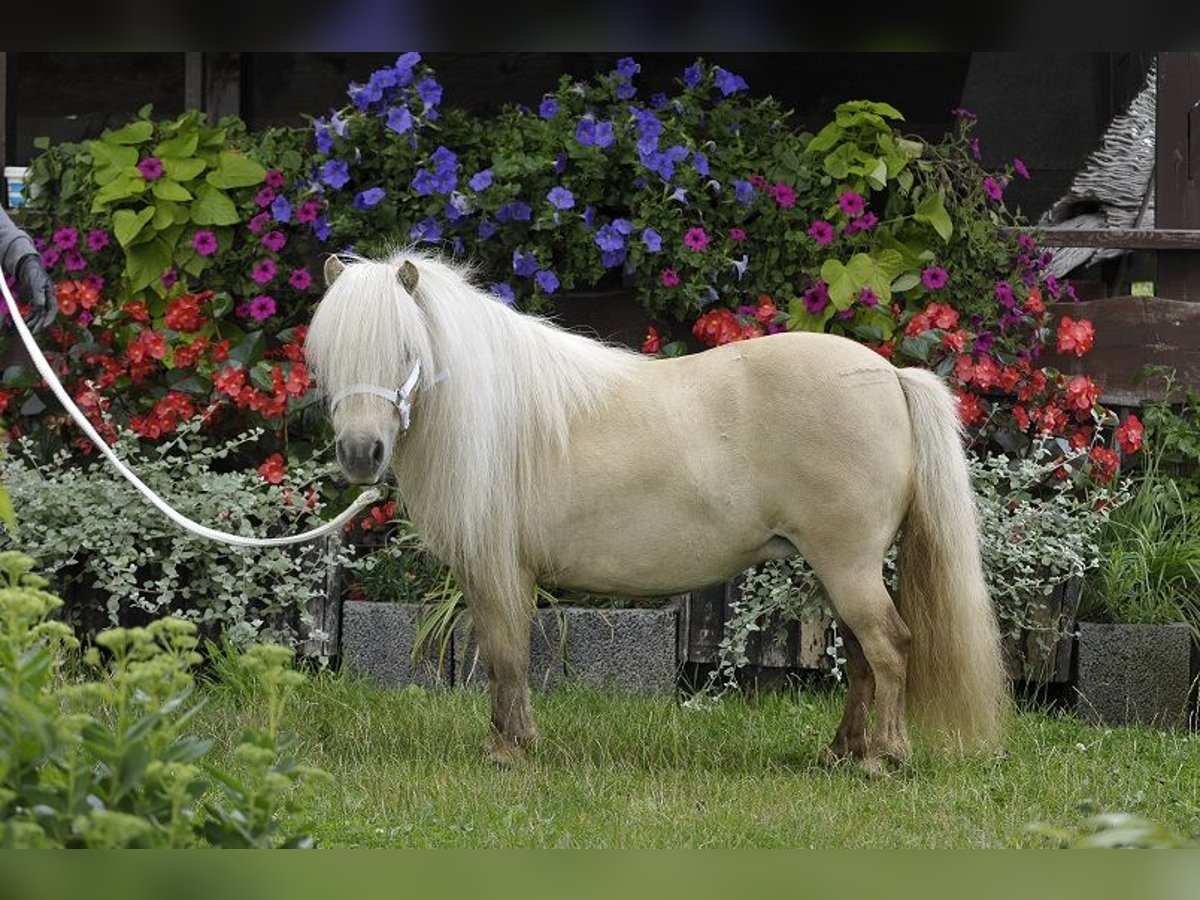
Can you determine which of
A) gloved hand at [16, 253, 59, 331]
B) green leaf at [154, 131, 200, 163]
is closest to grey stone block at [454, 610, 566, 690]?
gloved hand at [16, 253, 59, 331]

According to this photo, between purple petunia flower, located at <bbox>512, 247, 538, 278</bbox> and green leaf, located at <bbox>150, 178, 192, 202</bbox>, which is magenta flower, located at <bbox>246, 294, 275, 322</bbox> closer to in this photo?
green leaf, located at <bbox>150, 178, 192, 202</bbox>

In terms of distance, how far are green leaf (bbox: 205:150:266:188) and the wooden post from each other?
335cm

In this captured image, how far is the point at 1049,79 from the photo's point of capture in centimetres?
859

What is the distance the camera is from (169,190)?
230 inches

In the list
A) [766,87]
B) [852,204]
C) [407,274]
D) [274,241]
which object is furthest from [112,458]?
[766,87]

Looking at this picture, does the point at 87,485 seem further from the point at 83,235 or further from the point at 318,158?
the point at 318,158

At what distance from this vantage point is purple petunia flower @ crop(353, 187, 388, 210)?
575 cm

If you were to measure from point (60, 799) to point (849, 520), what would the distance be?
8.63 ft

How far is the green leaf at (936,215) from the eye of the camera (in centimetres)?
563

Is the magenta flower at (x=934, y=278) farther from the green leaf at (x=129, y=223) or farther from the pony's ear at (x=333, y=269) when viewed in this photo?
the green leaf at (x=129, y=223)

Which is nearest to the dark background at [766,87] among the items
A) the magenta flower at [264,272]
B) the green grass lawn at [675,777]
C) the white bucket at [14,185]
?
the white bucket at [14,185]

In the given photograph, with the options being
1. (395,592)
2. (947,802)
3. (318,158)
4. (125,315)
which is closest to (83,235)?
(125,315)

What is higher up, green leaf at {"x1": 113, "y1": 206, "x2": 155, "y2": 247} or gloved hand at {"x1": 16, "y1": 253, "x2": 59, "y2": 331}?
green leaf at {"x1": 113, "y1": 206, "x2": 155, "y2": 247}

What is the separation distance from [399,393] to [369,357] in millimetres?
121
